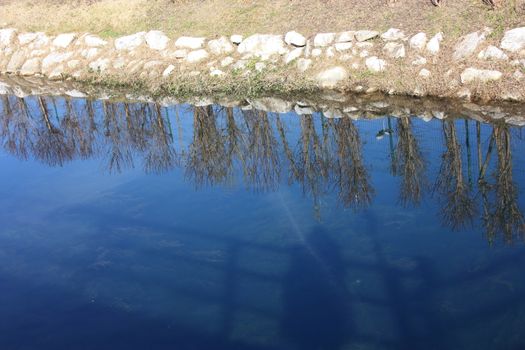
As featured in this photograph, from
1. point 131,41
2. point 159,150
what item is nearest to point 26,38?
point 131,41

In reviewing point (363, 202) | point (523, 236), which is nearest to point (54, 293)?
point (363, 202)

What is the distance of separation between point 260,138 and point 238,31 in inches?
249

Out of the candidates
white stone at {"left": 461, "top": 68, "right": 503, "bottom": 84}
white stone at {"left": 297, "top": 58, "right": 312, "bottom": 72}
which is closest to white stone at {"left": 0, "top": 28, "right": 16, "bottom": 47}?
white stone at {"left": 297, "top": 58, "right": 312, "bottom": 72}

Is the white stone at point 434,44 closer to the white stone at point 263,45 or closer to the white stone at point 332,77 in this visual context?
the white stone at point 332,77

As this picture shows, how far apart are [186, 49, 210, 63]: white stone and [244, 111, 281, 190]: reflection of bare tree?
4.00 m

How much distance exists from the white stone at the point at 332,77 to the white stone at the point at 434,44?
2.21 metres

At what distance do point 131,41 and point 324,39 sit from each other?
7.33 m

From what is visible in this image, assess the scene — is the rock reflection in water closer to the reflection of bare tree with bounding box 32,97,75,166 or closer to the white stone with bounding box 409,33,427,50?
the reflection of bare tree with bounding box 32,97,75,166

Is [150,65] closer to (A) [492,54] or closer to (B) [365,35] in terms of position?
(B) [365,35]

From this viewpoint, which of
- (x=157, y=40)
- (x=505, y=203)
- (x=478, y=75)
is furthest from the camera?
(x=157, y=40)

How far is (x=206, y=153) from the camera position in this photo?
13508mm

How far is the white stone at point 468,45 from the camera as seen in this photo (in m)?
14.3

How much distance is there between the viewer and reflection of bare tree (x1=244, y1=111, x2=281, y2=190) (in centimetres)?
1191

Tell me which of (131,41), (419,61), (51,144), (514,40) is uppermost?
(131,41)
